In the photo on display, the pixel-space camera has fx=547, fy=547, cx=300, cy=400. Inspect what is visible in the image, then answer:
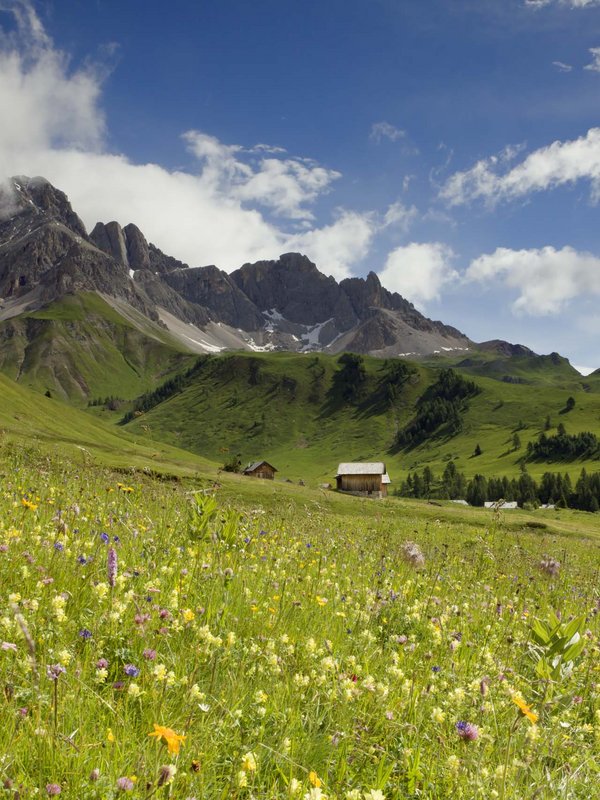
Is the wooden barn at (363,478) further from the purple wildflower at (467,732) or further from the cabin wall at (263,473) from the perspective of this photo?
the purple wildflower at (467,732)

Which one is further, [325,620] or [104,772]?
[325,620]

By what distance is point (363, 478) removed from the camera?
455 feet

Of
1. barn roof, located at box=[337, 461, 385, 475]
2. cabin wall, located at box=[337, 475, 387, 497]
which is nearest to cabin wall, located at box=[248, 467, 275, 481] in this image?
barn roof, located at box=[337, 461, 385, 475]

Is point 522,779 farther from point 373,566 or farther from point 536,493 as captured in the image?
point 536,493

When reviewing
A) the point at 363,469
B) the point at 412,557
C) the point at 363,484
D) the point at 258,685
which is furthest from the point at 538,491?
the point at 258,685

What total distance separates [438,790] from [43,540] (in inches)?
203

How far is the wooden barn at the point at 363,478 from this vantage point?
448ft

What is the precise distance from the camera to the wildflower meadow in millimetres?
2969

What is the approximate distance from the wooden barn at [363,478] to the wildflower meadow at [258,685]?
129477mm

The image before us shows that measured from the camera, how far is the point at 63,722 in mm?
3236

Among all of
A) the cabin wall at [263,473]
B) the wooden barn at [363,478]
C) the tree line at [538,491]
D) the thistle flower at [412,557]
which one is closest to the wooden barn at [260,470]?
the cabin wall at [263,473]

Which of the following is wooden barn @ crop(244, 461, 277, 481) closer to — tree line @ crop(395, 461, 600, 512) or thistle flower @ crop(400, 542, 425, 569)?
tree line @ crop(395, 461, 600, 512)

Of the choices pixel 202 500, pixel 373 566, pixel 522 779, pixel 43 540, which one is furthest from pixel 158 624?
pixel 373 566

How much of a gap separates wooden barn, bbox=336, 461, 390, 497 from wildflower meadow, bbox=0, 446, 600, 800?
129m
